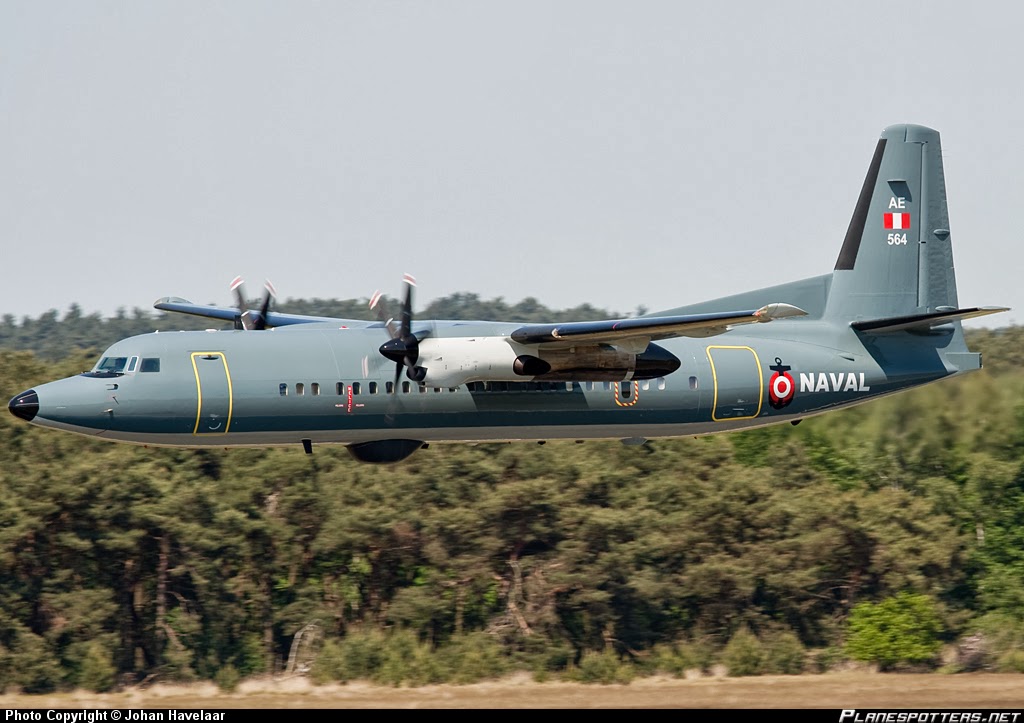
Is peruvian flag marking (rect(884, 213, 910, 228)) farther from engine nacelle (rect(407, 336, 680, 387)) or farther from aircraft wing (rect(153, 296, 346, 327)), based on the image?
aircraft wing (rect(153, 296, 346, 327))

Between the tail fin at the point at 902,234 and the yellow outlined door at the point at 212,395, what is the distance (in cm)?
1248

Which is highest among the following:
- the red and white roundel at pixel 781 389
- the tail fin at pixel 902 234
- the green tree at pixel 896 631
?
the tail fin at pixel 902 234

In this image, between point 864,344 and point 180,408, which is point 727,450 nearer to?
point 864,344

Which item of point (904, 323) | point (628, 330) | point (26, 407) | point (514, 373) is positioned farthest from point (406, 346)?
point (904, 323)

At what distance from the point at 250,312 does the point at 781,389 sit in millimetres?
10309

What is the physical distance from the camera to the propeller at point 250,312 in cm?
2492

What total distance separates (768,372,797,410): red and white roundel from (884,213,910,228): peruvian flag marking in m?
4.69

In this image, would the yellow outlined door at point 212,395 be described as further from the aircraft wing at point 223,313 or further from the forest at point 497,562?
A: the forest at point 497,562

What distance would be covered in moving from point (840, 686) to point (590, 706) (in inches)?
263

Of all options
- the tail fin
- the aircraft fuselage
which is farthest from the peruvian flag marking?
the aircraft fuselage

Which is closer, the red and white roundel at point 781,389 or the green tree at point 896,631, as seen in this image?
the red and white roundel at point 781,389

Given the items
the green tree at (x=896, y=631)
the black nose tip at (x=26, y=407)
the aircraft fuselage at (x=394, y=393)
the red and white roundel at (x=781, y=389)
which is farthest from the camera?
the green tree at (x=896, y=631)

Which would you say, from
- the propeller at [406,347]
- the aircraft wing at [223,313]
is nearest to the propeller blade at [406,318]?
the propeller at [406,347]

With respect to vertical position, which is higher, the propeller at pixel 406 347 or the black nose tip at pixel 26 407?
the propeller at pixel 406 347
